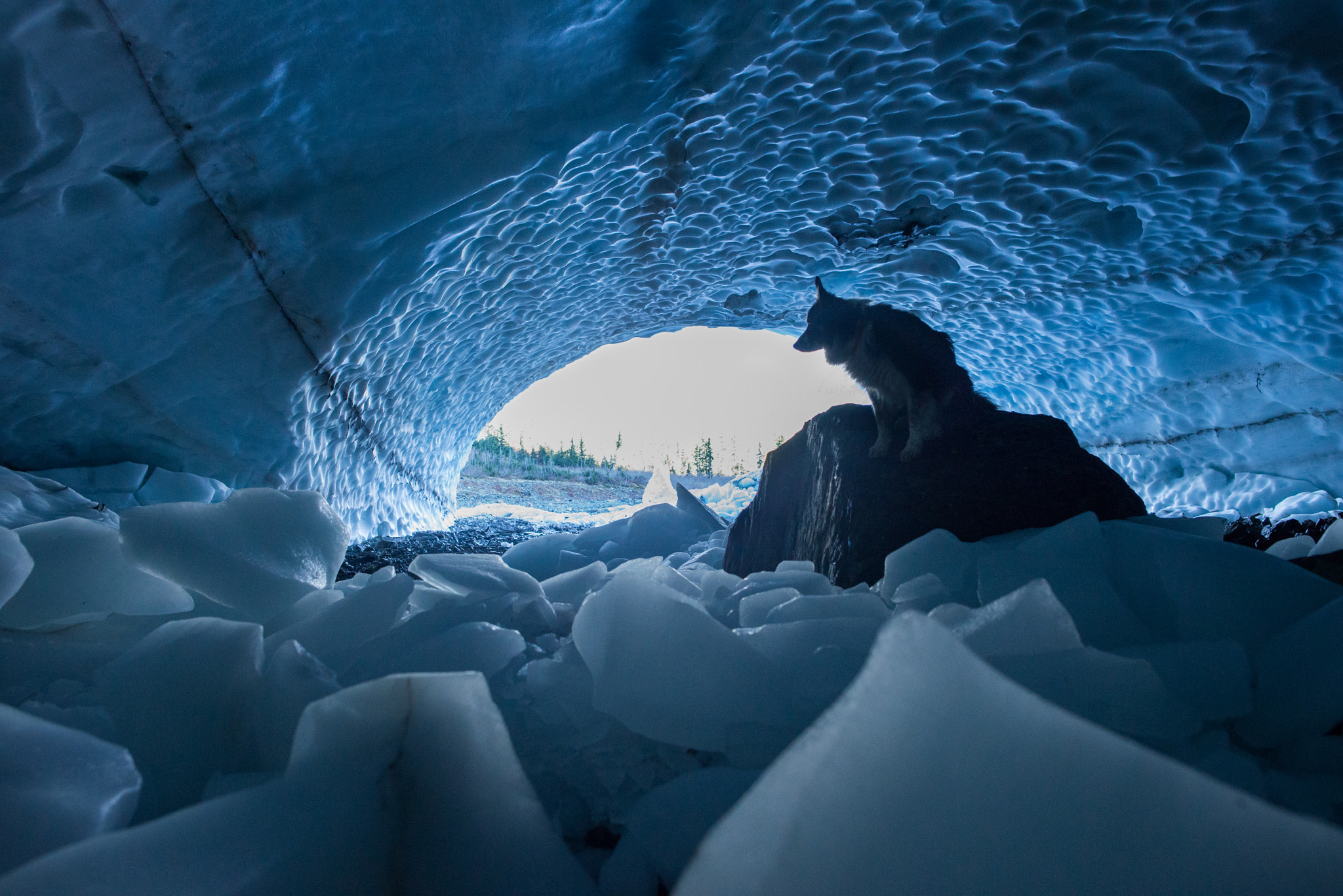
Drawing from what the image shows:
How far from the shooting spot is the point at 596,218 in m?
4.71

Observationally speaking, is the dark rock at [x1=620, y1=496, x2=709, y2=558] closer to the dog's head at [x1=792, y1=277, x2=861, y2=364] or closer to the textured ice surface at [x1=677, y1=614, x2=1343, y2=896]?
the dog's head at [x1=792, y1=277, x2=861, y2=364]

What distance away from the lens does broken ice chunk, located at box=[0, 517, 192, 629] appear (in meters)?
1.08

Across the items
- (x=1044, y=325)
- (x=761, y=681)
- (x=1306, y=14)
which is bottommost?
(x=1044, y=325)

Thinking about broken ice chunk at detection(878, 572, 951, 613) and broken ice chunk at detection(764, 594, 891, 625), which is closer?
broken ice chunk at detection(764, 594, 891, 625)

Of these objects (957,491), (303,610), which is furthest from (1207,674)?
(303,610)

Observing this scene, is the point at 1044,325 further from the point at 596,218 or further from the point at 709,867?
the point at 709,867

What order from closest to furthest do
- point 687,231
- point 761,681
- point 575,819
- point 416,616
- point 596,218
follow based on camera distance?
point 575,819 < point 761,681 < point 416,616 < point 596,218 < point 687,231

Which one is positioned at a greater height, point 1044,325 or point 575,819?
point 575,819

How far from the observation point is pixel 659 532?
5.05 meters

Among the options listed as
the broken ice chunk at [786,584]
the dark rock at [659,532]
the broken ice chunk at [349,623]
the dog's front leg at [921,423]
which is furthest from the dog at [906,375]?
the dark rock at [659,532]

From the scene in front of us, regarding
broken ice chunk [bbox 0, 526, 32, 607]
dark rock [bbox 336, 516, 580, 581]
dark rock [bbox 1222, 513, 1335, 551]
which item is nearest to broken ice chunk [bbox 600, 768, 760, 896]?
broken ice chunk [bbox 0, 526, 32, 607]

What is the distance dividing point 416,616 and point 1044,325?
7.08m

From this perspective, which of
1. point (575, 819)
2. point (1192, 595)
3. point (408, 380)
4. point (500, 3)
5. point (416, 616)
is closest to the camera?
point (575, 819)

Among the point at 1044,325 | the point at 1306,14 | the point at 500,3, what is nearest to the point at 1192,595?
the point at 500,3
